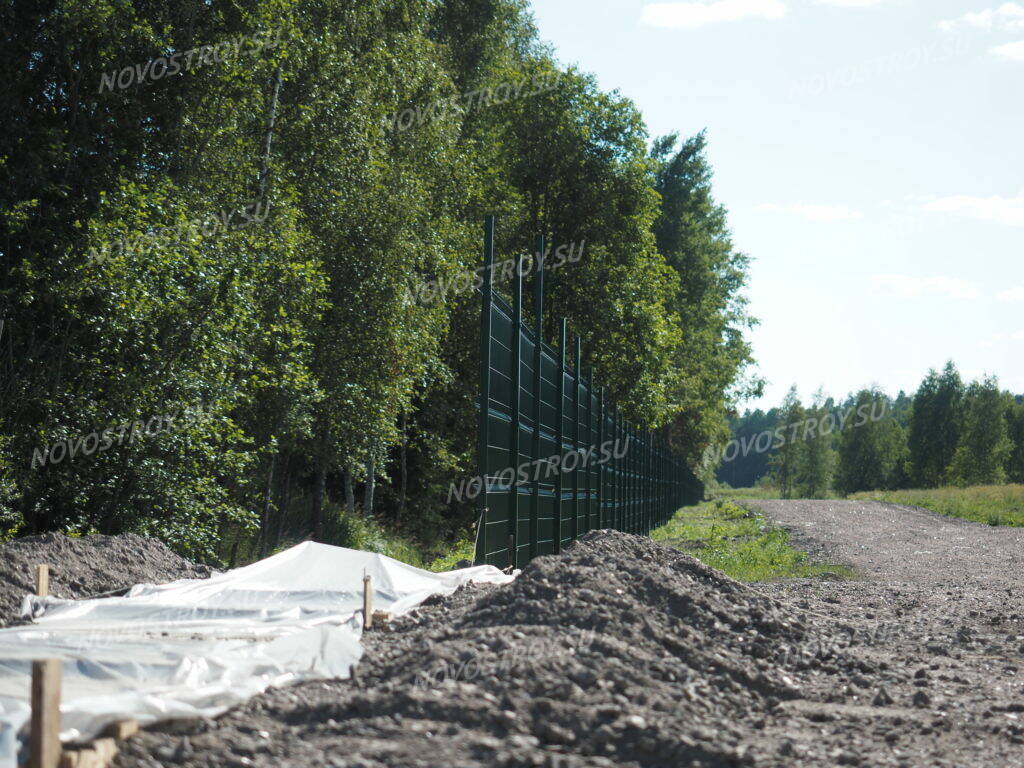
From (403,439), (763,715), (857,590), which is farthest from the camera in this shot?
(403,439)

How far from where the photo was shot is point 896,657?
572cm

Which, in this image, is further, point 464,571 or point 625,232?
point 625,232

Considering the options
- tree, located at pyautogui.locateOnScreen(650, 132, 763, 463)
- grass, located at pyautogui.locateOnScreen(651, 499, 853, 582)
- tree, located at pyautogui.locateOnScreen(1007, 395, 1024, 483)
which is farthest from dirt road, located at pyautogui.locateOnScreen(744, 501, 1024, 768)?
tree, located at pyautogui.locateOnScreen(1007, 395, 1024, 483)

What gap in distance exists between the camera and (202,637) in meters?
4.98

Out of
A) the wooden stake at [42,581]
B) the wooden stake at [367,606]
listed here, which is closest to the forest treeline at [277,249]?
the wooden stake at [42,581]

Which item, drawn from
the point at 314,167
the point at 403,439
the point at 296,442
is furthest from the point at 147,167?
the point at 403,439

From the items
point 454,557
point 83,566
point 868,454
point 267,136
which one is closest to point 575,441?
point 454,557

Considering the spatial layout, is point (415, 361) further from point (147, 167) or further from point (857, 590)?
point (857, 590)

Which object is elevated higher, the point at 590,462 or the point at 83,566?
the point at 590,462

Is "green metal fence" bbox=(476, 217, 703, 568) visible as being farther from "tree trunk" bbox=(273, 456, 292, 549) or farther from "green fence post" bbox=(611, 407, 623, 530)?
"tree trunk" bbox=(273, 456, 292, 549)

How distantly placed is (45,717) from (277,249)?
1135 cm

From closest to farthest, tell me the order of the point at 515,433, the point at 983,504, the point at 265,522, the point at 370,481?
the point at 515,433 → the point at 265,522 → the point at 370,481 → the point at 983,504

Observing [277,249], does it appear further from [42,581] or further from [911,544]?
[911,544]

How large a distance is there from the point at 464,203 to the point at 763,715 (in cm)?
1916
